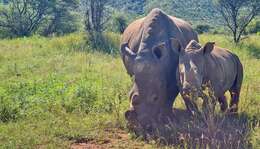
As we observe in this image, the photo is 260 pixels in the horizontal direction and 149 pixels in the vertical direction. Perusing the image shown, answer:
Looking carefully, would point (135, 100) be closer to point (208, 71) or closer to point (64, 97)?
point (208, 71)

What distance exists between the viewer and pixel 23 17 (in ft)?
90.6

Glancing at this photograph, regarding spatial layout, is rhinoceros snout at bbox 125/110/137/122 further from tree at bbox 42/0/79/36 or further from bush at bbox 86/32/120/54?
tree at bbox 42/0/79/36

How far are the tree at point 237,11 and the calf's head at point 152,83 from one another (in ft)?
43.2

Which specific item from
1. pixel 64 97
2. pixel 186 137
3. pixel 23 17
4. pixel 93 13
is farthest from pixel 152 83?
pixel 23 17

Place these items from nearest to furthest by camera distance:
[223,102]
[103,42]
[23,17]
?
[223,102] < [103,42] < [23,17]

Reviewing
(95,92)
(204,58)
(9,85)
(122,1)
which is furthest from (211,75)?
(122,1)

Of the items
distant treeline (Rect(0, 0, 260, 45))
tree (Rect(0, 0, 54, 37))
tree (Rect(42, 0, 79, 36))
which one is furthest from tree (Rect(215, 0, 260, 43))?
tree (Rect(0, 0, 54, 37))

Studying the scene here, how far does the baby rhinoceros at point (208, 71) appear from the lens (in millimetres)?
5953

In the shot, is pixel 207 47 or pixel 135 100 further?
pixel 207 47

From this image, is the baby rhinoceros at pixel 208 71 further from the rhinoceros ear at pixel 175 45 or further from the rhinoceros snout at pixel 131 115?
the rhinoceros snout at pixel 131 115

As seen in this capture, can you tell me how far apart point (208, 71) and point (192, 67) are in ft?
2.28

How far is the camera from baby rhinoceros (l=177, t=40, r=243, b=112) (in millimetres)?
5953

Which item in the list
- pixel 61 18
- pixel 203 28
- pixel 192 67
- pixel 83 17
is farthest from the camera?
pixel 203 28

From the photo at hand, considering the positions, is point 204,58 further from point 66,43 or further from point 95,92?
point 66,43
